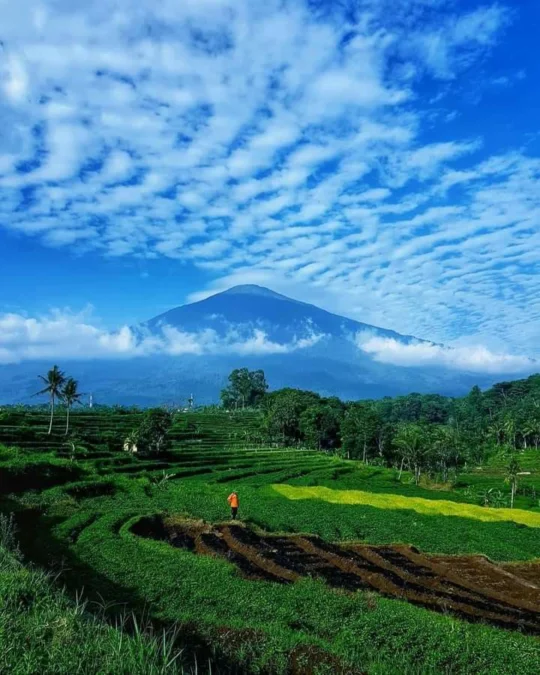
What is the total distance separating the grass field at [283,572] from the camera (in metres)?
9.55

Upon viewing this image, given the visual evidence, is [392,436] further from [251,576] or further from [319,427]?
[251,576]

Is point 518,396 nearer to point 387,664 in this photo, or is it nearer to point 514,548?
point 514,548

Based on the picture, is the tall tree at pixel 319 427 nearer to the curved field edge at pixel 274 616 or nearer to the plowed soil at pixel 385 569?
the plowed soil at pixel 385 569

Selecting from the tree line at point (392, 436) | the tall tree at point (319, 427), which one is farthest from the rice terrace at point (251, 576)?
the tall tree at point (319, 427)

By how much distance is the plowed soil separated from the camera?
15.3 meters

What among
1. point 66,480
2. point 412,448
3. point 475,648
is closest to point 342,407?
point 412,448

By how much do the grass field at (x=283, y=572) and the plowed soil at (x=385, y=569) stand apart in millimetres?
84

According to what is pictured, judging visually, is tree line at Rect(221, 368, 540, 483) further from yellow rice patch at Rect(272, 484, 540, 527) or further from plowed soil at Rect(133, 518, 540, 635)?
plowed soil at Rect(133, 518, 540, 635)

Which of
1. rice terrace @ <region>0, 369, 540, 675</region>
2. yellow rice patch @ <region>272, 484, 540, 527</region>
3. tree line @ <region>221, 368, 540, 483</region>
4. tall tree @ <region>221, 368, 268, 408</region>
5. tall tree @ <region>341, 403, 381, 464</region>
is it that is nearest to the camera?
rice terrace @ <region>0, 369, 540, 675</region>

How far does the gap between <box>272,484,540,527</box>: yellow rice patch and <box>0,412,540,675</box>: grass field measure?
189mm

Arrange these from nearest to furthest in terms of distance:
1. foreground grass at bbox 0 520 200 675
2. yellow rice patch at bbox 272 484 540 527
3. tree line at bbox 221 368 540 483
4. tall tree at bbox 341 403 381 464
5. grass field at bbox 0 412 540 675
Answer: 1. foreground grass at bbox 0 520 200 675
2. grass field at bbox 0 412 540 675
3. yellow rice patch at bbox 272 484 540 527
4. tree line at bbox 221 368 540 483
5. tall tree at bbox 341 403 381 464

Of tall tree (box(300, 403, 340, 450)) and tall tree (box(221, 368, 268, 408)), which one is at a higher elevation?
tall tree (box(221, 368, 268, 408))

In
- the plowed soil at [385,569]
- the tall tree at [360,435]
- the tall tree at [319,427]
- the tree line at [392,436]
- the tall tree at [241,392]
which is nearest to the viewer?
the plowed soil at [385,569]

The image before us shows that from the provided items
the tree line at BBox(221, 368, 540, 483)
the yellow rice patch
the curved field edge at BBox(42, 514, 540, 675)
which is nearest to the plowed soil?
the curved field edge at BBox(42, 514, 540, 675)
